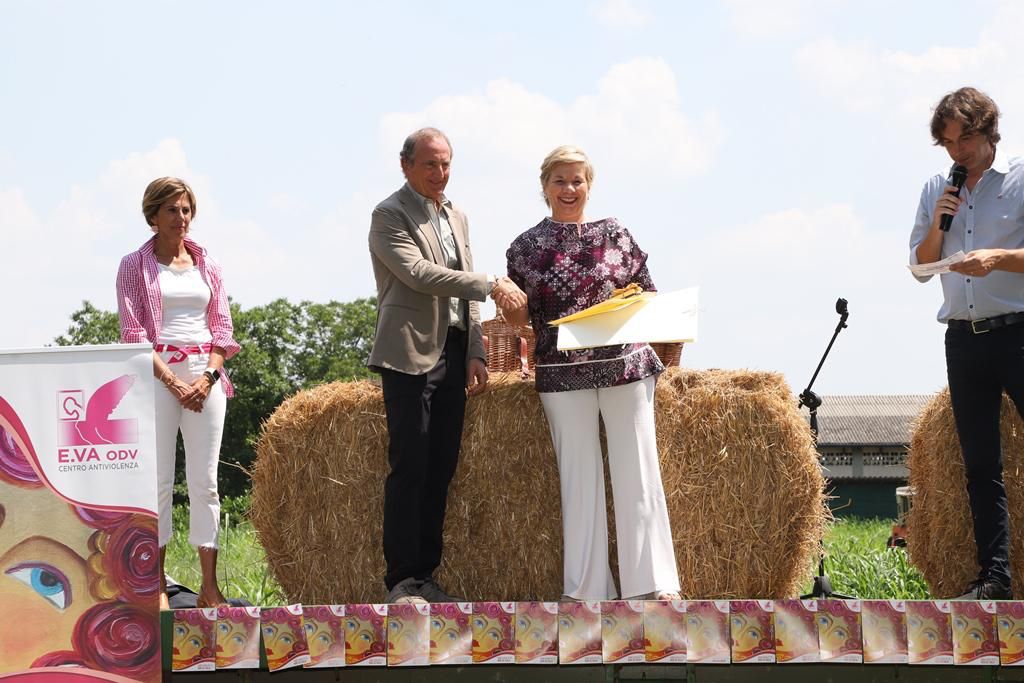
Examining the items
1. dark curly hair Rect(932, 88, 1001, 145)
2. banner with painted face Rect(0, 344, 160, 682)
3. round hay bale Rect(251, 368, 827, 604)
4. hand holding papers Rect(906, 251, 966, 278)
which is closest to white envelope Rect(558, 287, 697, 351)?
round hay bale Rect(251, 368, 827, 604)

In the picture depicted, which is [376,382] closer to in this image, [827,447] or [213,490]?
[213,490]

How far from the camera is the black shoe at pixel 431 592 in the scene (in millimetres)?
3807

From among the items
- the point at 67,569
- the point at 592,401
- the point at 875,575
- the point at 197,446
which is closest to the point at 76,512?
the point at 67,569

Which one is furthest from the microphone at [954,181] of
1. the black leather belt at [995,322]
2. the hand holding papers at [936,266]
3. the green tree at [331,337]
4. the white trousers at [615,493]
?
the green tree at [331,337]

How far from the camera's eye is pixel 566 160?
3.80 m

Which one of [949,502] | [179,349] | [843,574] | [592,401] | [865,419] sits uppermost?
[179,349]

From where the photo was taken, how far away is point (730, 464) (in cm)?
411

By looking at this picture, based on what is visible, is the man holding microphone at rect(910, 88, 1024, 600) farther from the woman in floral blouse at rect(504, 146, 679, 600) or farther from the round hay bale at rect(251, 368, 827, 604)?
the woman in floral blouse at rect(504, 146, 679, 600)

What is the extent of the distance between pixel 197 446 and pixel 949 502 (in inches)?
106

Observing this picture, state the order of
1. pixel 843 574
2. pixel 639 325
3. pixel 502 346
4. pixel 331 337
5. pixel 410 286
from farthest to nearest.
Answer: pixel 331 337
pixel 843 574
pixel 502 346
pixel 410 286
pixel 639 325

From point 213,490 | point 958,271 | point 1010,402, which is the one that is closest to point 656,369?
point 958,271

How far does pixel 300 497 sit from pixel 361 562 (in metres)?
0.33

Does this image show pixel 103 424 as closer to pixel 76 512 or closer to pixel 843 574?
pixel 76 512

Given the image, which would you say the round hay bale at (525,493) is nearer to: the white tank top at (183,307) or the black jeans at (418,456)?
the black jeans at (418,456)
